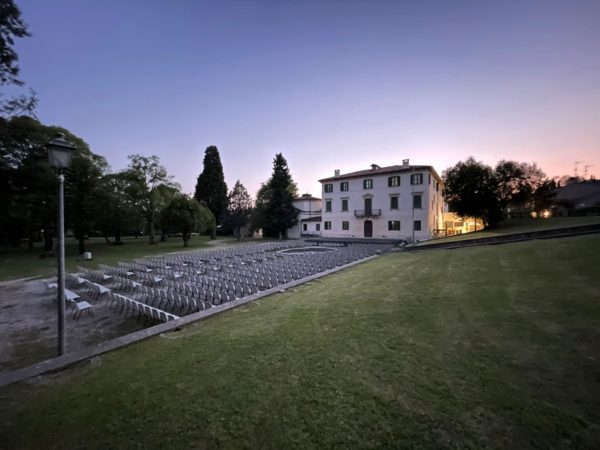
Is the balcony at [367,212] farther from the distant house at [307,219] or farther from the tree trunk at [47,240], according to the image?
the tree trunk at [47,240]

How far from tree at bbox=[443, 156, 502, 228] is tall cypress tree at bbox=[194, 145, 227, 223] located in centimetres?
3817

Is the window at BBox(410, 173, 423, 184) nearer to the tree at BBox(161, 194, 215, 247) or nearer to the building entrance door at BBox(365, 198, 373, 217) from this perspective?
the building entrance door at BBox(365, 198, 373, 217)

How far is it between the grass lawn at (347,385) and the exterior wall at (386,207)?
1059 inches

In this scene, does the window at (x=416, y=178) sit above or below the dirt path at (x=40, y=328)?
above

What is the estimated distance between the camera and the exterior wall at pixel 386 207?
3138 centimetres

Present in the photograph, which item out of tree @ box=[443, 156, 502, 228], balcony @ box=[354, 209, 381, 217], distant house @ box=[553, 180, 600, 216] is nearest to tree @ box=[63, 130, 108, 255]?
balcony @ box=[354, 209, 381, 217]

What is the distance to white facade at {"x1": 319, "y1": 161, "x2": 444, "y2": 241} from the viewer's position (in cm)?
3145

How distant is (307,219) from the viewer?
45844 mm

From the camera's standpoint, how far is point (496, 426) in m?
2.46

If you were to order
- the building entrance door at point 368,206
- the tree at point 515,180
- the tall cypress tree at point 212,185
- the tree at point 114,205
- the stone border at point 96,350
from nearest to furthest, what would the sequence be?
1. the stone border at point 96,350
2. the tree at point 114,205
3. the tree at point 515,180
4. the building entrance door at point 368,206
5. the tall cypress tree at point 212,185

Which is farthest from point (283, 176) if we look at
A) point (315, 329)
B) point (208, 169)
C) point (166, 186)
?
point (315, 329)

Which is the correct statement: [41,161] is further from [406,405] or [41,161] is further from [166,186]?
[406,405]

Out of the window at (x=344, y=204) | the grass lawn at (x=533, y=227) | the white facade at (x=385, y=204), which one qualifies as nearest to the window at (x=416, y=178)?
the white facade at (x=385, y=204)

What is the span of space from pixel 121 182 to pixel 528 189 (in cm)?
4647
